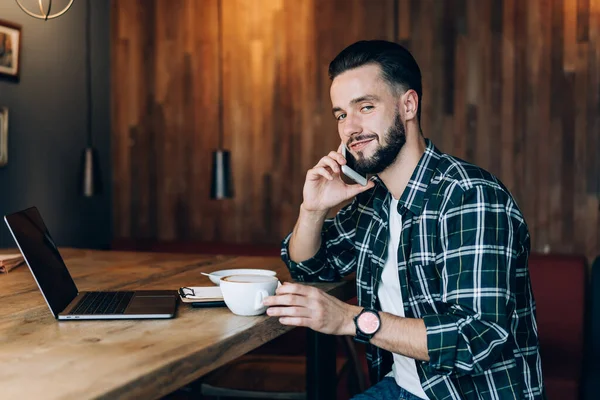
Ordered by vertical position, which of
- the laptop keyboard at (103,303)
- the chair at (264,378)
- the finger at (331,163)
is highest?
the finger at (331,163)

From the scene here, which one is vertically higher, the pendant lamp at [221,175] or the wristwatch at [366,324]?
the pendant lamp at [221,175]

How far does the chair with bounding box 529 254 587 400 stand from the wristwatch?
1870mm

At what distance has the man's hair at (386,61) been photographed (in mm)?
1801

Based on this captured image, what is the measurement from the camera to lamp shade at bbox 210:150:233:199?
3668 millimetres

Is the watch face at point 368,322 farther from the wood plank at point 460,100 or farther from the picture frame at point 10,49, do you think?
the picture frame at point 10,49

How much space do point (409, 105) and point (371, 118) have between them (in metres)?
0.11

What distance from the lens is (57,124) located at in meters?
3.81

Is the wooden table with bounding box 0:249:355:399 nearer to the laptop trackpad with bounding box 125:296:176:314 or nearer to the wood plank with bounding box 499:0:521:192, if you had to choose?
the laptop trackpad with bounding box 125:296:176:314

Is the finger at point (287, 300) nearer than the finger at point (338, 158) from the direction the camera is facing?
Yes

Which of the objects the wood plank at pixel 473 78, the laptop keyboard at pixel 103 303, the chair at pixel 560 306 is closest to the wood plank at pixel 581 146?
the chair at pixel 560 306

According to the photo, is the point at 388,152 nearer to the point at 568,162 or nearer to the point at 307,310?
the point at 307,310

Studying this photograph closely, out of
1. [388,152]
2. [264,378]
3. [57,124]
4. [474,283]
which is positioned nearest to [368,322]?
[474,283]

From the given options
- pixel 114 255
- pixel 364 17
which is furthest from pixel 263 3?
pixel 114 255

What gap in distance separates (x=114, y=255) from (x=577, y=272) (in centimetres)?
210
